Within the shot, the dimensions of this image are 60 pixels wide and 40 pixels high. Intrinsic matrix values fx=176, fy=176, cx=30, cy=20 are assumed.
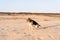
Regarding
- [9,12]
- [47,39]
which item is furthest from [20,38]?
[9,12]

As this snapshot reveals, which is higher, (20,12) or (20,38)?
(20,38)

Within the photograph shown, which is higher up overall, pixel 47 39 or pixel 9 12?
pixel 47 39

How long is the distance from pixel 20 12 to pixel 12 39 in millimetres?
19177

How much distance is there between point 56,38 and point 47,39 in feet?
1.09

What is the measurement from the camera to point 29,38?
18.9ft

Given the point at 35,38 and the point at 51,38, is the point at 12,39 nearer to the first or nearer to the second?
the point at 35,38

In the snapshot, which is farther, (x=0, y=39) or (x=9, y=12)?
(x=9, y=12)

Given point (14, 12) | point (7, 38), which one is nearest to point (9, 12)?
point (14, 12)

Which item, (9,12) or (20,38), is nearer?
(20,38)

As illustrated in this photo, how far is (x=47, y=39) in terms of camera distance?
5.58m

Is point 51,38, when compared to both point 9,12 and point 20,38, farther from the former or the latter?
point 9,12

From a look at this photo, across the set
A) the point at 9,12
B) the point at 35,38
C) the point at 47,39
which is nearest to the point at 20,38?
the point at 35,38

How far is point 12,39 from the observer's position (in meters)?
5.49

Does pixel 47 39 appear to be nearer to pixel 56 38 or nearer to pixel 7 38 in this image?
pixel 56 38
